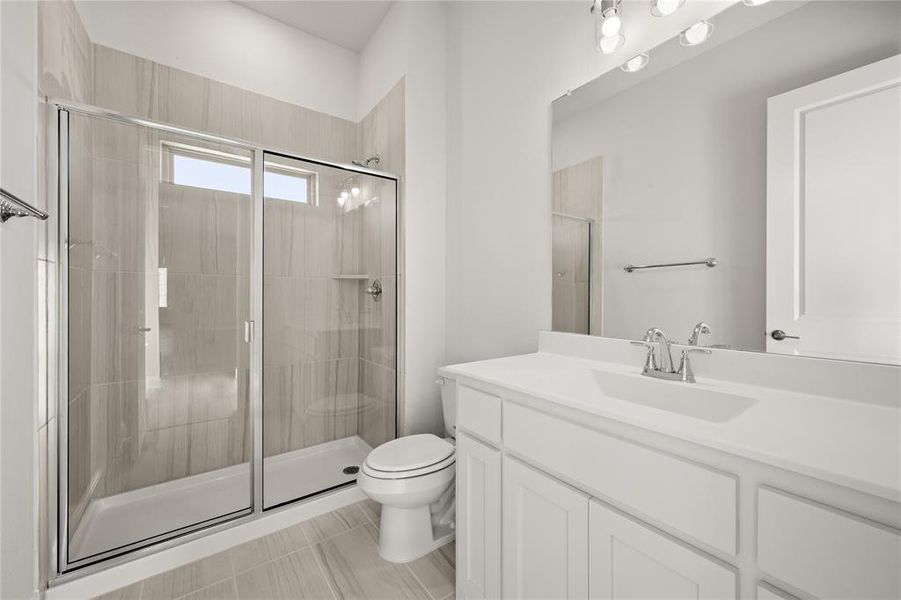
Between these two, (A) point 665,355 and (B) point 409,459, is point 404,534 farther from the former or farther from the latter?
(A) point 665,355

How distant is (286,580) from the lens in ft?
4.80

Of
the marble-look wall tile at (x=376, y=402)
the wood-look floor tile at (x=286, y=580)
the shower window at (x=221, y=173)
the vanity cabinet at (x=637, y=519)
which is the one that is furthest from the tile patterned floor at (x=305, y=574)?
the shower window at (x=221, y=173)

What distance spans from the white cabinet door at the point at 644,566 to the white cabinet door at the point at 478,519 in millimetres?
338

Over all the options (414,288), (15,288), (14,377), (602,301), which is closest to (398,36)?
(414,288)

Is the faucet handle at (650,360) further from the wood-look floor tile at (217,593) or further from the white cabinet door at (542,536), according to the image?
the wood-look floor tile at (217,593)

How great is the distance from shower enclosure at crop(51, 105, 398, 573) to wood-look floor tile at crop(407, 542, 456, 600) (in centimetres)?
67

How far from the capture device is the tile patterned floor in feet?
4.58

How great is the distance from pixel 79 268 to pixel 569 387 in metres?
1.89

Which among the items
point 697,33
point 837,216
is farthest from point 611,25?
point 837,216

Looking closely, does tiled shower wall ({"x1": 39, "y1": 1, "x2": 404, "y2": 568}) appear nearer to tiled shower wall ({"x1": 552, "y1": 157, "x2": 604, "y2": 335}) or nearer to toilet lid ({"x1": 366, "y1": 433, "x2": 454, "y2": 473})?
toilet lid ({"x1": 366, "y1": 433, "x2": 454, "y2": 473})

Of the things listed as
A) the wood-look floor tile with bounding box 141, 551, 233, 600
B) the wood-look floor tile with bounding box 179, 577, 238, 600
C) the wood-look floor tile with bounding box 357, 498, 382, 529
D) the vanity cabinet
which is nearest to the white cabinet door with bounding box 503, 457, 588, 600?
the vanity cabinet

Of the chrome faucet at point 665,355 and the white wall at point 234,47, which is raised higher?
the white wall at point 234,47

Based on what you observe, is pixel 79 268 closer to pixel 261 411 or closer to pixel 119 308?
pixel 119 308

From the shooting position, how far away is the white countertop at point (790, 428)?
22.2 inches
